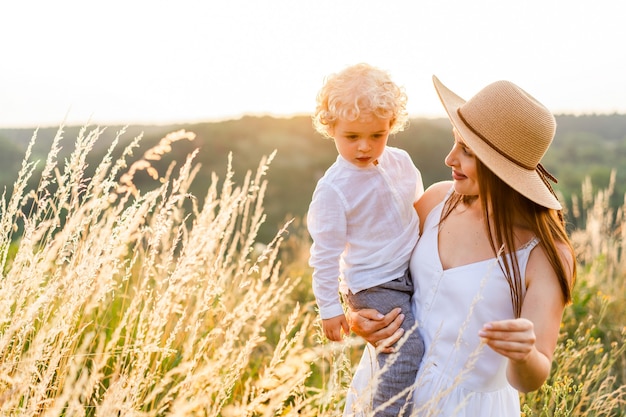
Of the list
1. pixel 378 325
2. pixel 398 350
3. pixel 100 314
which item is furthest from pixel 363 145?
pixel 100 314

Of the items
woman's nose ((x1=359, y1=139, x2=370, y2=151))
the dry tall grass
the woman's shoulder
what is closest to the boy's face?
woman's nose ((x1=359, y1=139, x2=370, y2=151))

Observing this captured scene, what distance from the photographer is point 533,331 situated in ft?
5.90

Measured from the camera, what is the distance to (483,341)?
66.6 inches

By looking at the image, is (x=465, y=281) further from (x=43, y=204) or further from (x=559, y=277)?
(x=43, y=204)

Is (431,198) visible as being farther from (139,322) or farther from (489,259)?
(139,322)

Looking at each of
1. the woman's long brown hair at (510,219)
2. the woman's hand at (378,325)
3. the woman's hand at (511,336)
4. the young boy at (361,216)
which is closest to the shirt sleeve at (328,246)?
the young boy at (361,216)

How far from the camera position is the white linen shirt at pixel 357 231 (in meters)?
2.51

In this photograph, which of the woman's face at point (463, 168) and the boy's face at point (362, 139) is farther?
the boy's face at point (362, 139)

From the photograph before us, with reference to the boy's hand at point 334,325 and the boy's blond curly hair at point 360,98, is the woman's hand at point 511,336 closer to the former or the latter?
the boy's hand at point 334,325

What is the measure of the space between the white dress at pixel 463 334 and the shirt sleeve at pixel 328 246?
0.25 metres

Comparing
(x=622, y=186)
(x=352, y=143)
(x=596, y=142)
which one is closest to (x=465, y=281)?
(x=352, y=143)

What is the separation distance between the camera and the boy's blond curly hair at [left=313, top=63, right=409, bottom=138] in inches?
100

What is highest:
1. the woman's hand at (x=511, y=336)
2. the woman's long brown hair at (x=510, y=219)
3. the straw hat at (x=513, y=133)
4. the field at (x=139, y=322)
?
the straw hat at (x=513, y=133)

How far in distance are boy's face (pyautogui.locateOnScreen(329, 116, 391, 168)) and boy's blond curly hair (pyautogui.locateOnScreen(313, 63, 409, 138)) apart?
0.03 meters
